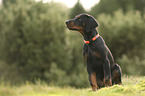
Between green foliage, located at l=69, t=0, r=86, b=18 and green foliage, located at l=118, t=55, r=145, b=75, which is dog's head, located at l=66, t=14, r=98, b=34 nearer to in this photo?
green foliage, located at l=118, t=55, r=145, b=75

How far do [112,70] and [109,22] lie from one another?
57.7 feet

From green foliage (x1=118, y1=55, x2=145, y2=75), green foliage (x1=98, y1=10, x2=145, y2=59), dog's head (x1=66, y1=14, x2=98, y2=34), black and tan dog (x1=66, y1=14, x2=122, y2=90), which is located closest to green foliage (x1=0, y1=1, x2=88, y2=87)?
green foliage (x1=98, y1=10, x2=145, y2=59)

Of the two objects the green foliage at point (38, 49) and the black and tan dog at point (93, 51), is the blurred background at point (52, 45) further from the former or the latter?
the black and tan dog at point (93, 51)

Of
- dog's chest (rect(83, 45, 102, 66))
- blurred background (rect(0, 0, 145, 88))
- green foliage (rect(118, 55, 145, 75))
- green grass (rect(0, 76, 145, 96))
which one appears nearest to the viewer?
green grass (rect(0, 76, 145, 96))

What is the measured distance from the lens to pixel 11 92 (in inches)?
90.8

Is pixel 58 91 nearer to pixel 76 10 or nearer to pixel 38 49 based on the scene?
pixel 38 49

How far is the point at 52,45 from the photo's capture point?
2277cm

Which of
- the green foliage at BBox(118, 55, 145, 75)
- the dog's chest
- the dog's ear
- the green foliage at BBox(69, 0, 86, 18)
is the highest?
the green foliage at BBox(69, 0, 86, 18)

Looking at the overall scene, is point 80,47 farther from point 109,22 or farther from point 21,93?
point 21,93

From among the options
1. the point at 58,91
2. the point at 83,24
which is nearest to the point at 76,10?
the point at 83,24

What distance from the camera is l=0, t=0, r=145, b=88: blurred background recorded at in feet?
71.0

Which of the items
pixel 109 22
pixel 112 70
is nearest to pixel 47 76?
pixel 109 22

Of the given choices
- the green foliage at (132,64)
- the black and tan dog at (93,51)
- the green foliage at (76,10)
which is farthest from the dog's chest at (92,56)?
the green foliage at (76,10)

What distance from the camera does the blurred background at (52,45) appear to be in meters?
21.6
